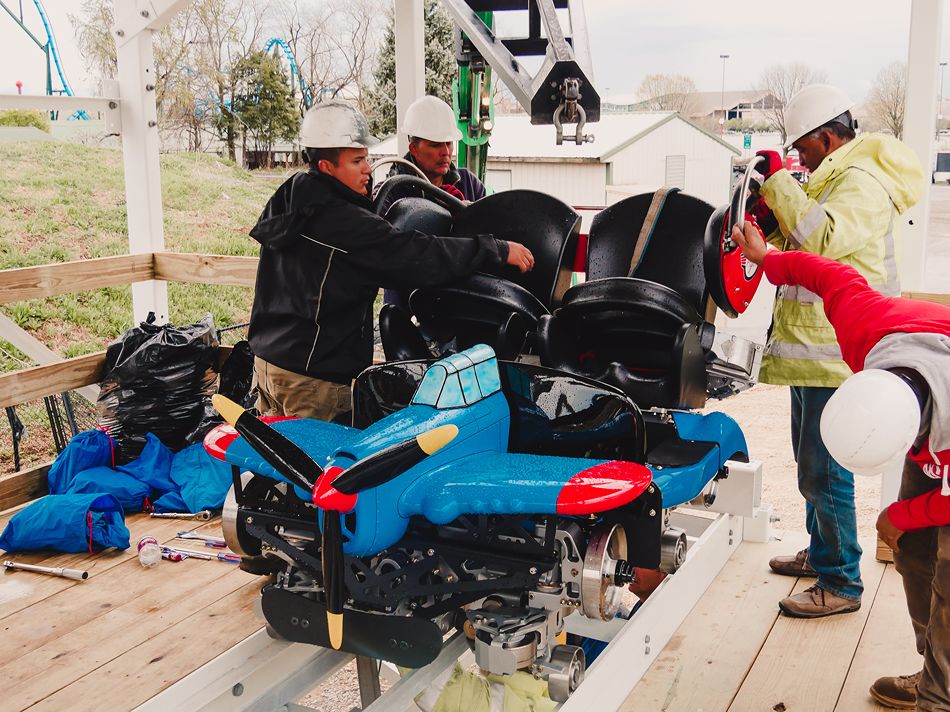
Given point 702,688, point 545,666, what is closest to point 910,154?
point 702,688

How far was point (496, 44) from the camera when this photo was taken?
9.54 ft

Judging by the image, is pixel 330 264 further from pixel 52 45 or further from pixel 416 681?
pixel 52 45

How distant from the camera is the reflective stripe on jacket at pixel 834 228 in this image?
2766 mm

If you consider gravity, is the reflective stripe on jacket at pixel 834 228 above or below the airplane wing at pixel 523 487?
above

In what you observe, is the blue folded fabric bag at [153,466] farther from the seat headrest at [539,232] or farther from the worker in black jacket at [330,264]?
the seat headrest at [539,232]

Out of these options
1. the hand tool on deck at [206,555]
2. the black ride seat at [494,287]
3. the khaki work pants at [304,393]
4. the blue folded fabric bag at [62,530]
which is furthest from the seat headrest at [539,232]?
the blue folded fabric bag at [62,530]

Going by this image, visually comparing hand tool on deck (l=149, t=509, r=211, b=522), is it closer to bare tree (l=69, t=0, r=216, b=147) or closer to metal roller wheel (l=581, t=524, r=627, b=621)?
metal roller wheel (l=581, t=524, r=627, b=621)

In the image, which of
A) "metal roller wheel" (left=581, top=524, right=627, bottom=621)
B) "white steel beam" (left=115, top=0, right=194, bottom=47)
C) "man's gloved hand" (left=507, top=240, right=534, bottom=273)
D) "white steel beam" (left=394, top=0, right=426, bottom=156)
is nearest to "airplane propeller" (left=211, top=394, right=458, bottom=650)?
"metal roller wheel" (left=581, top=524, right=627, bottom=621)

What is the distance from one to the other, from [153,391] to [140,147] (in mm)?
1441

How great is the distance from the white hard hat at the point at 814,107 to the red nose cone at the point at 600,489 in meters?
→ 1.45

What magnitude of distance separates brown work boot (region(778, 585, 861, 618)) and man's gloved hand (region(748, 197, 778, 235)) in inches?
47.0

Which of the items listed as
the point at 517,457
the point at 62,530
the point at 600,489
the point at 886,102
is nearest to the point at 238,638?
the point at 62,530

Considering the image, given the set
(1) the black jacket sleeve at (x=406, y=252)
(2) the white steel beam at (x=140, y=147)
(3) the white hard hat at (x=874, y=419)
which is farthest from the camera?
(2) the white steel beam at (x=140, y=147)

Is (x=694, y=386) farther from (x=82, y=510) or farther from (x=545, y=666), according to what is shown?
(x=82, y=510)
